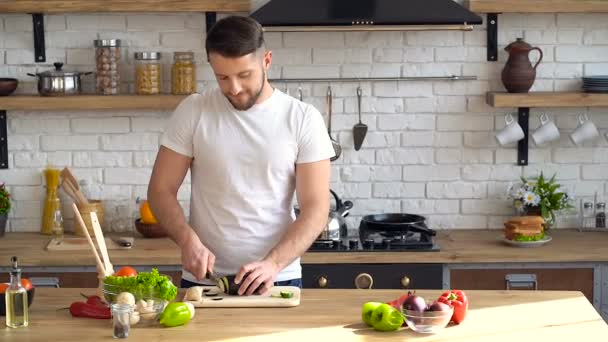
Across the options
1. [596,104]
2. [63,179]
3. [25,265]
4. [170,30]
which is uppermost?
[170,30]

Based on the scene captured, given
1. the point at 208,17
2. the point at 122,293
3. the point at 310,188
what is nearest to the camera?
the point at 122,293

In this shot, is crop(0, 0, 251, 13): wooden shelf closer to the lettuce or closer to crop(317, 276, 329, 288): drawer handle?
crop(317, 276, 329, 288): drawer handle

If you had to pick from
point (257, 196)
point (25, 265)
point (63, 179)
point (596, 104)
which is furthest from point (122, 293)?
point (596, 104)

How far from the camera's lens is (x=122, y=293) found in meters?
3.12

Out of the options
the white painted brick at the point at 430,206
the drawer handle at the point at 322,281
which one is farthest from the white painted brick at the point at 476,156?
the drawer handle at the point at 322,281

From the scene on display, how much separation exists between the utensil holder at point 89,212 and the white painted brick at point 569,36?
7.86 feet

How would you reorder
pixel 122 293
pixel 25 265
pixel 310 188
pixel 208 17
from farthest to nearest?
pixel 208 17, pixel 25 265, pixel 310 188, pixel 122 293

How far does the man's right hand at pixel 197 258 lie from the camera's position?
133 inches

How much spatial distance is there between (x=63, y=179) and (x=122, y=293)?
2.23 m

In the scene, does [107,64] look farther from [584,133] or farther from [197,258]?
[584,133]

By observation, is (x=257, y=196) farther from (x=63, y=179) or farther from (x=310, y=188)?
(x=63, y=179)

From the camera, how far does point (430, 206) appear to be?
5344 mm

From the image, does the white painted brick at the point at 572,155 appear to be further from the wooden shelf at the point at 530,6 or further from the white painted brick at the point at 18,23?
the white painted brick at the point at 18,23

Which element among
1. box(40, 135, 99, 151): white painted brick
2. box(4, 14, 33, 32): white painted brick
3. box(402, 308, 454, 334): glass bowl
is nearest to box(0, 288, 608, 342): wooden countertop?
box(402, 308, 454, 334): glass bowl
